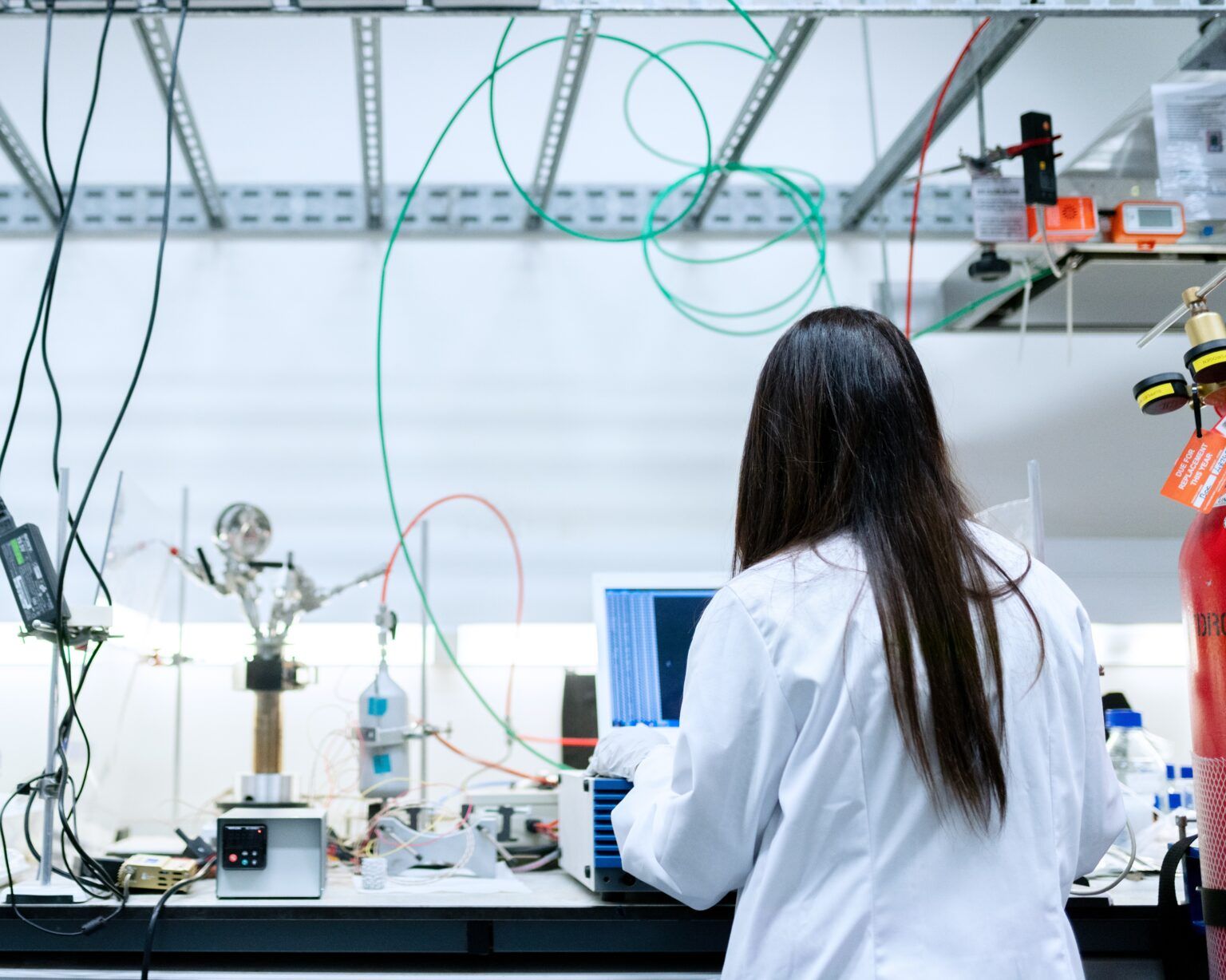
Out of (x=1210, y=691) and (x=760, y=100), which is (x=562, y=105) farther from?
(x=1210, y=691)

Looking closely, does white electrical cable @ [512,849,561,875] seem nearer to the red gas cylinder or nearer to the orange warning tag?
the red gas cylinder

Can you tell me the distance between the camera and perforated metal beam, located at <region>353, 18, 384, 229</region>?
1.97 meters

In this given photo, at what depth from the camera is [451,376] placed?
240 cm

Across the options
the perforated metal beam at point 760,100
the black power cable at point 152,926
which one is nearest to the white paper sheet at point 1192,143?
the perforated metal beam at point 760,100

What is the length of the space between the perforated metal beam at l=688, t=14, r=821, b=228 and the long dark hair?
2.85 ft

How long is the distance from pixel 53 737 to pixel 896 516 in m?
1.00

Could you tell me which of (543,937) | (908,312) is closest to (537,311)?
(908,312)

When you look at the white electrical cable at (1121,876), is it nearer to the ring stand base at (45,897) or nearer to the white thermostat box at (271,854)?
the white thermostat box at (271,854)

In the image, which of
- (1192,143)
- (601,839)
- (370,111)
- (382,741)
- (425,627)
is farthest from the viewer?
(370,111)

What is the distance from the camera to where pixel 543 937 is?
1294 mm

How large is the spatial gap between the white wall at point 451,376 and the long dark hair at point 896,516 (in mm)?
1310

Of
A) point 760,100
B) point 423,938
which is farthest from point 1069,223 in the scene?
point 423,938

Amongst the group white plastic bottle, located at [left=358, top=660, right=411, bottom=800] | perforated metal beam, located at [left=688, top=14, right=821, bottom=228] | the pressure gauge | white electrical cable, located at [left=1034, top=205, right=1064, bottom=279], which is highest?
perforated metal beam, located at [left=688, top=14, right=821, bottom=228]

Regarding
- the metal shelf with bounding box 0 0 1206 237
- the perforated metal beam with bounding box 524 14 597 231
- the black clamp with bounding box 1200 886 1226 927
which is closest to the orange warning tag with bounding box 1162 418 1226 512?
the black clamp with bounding box 1200 886 1226 927
